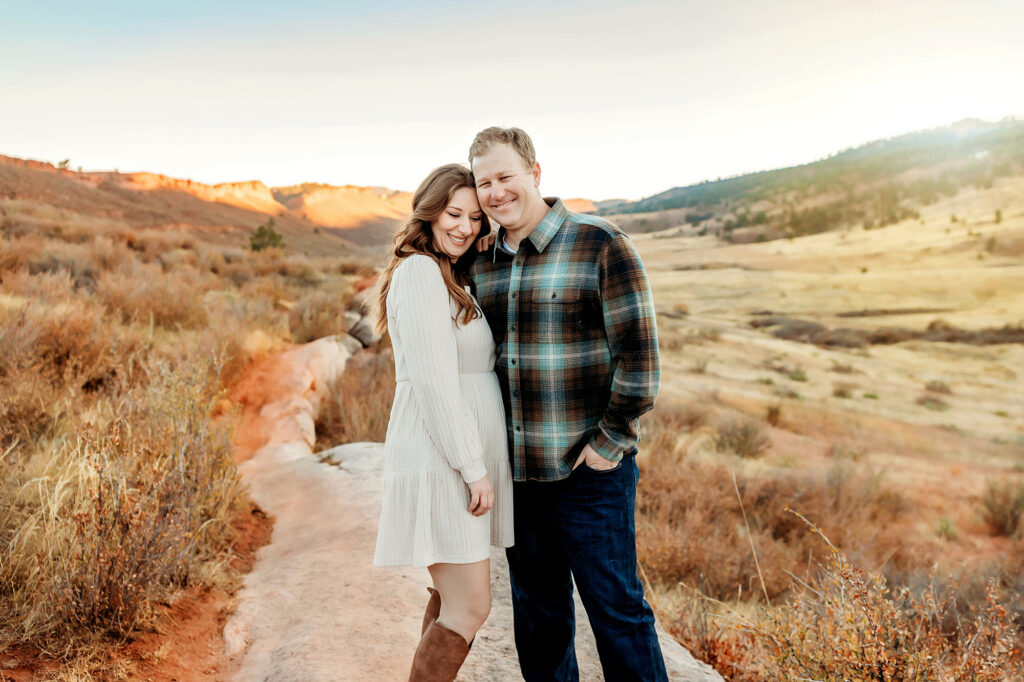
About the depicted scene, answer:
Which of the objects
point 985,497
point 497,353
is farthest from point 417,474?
point 985,497

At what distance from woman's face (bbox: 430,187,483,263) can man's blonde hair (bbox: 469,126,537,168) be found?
0.43ft

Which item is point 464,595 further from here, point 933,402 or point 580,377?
point 933,402

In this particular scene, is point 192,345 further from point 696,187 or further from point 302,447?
point 696,187

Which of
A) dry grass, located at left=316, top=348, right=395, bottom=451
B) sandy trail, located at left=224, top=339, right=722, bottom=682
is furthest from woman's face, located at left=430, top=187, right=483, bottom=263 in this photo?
dry grass, located at left=316, top=348, right=395, bottom=451

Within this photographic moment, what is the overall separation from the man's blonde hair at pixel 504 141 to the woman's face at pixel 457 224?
0.13 metres

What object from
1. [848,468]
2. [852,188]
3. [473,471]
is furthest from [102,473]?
[852,188]

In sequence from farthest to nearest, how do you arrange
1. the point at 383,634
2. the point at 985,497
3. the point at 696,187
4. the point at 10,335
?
the point at 696,187, the point at 985,497, the point at 10,335, the point at 383,634

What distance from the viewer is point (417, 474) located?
1.76 metres

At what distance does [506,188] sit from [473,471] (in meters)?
0.93

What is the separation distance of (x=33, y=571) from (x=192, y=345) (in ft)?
13.6

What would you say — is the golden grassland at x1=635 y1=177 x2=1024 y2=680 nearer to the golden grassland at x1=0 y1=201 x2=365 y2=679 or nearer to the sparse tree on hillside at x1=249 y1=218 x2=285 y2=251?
the golden grassland at x1=0 y1=201 x2=365 y2=679

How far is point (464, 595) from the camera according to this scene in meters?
1.78

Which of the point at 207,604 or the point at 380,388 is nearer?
the point at 207,604

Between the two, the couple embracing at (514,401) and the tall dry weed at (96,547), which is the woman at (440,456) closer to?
the couple embracing at (514,401)
